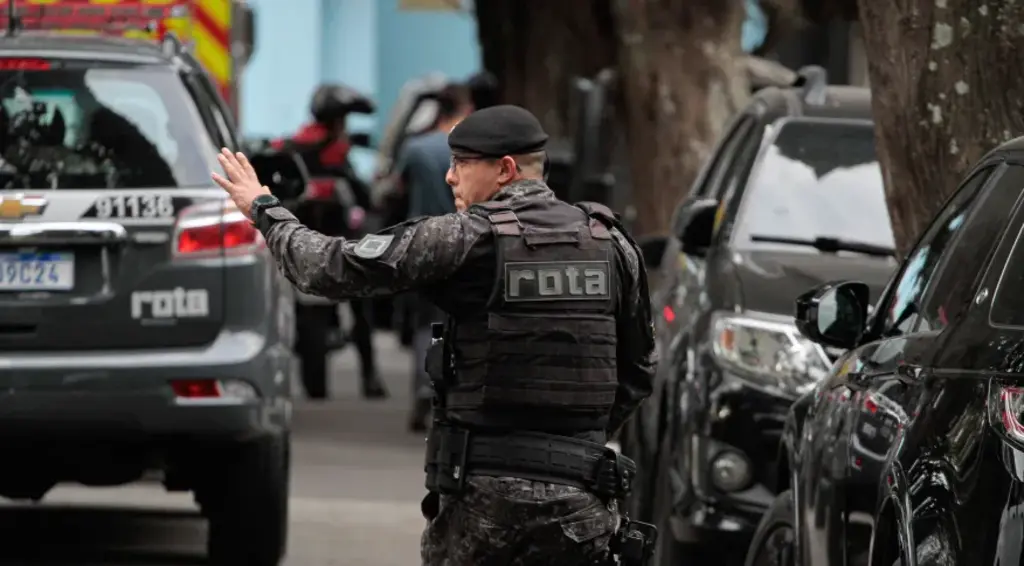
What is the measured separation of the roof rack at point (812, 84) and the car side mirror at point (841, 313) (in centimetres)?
340

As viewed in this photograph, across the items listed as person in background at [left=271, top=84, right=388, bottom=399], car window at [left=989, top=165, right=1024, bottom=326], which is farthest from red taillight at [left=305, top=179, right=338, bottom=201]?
car window at [left=989, top=165, right=1024, bottom=326]

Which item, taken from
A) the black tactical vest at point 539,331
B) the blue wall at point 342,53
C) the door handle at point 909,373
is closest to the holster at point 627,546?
the black tactical vest at point 539,331

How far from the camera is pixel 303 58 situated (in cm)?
3105

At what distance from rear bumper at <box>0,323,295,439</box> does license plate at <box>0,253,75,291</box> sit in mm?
208

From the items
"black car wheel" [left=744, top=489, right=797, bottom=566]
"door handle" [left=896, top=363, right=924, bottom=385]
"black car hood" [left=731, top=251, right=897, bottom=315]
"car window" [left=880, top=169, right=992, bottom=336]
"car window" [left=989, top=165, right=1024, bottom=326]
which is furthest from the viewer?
"black car hood" [left=731, top=251, right=897, bottom=315]

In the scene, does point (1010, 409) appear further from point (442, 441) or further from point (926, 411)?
point (442, 441)

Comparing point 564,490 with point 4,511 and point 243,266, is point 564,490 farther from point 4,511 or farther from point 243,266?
point 4,511

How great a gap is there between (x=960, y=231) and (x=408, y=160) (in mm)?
8238

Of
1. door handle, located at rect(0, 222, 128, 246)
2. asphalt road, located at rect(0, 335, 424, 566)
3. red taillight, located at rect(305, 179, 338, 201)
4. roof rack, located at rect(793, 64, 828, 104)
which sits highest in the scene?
roof rack, located at rect(793, 64, 828, 104)

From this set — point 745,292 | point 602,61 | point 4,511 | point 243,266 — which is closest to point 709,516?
point 745,292

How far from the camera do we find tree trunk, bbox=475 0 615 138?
21797 mm

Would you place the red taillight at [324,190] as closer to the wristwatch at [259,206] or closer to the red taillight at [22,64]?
the red taillight at [22,64]

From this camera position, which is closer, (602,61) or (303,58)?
(602,61)

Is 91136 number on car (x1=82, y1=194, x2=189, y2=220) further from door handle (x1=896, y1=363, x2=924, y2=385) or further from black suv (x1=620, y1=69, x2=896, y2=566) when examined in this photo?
door handle (x1=896, y1=363, x2=924, y2=385)
